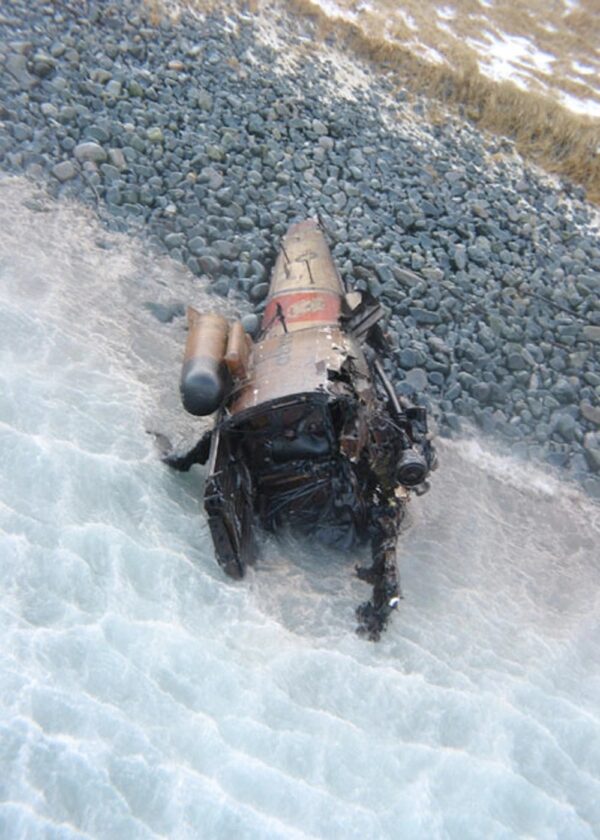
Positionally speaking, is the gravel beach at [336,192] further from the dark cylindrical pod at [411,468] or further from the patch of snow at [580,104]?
the patch of snow at [580,104]

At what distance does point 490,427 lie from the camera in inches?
499

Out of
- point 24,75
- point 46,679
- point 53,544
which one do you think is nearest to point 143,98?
point 24,75

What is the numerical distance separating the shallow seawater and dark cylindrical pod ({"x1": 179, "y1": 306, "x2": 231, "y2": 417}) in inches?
57.0

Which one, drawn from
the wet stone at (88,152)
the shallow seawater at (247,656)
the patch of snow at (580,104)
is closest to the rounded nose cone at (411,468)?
the shallow seawater at (247,656)

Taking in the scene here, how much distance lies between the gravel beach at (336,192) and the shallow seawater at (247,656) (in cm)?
213

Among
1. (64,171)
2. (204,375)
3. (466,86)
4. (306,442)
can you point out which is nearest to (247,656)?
(306,442)

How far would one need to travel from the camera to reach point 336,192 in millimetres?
15648

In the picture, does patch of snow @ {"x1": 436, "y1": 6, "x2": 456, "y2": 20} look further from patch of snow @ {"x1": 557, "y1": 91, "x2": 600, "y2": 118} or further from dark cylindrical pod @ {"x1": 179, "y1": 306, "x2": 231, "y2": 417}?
dark cylindrical pod @ {"x1": 179, "y1": 306, "x2": 231, "y2": 417}

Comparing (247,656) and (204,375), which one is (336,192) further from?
(247,656)

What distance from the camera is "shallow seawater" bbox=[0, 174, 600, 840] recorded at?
7.55 metres

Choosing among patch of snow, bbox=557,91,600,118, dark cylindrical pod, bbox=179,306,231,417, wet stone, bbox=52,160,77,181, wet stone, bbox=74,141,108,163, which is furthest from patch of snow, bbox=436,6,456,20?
dark cylindrical pod, bbox=179,306,231,417

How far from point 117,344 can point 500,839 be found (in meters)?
8.46

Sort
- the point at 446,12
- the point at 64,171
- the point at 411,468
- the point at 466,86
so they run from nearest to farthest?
the point at 411,468 < the point at 64,171 < the point at 466,86 < the point at 446,12

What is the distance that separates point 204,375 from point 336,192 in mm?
7621
